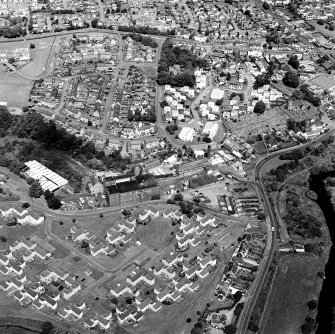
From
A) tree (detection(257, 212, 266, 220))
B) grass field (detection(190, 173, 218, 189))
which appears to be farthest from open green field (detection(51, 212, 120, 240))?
tree (detection(257, 212, 266, 220))

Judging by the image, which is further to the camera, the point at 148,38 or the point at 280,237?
the point at 148,38

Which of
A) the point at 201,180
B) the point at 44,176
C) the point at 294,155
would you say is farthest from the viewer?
the point at 294,155

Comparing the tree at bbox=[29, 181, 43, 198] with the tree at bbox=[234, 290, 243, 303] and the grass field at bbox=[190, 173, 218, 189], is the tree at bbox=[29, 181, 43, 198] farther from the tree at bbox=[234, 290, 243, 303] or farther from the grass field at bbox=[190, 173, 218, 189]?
the tree at bbox=[234, 290, 243, 303]

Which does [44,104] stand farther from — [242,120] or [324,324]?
[324,324]

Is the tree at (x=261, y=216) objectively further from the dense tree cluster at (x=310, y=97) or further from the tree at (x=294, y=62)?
the tree at (x=294, y=62)

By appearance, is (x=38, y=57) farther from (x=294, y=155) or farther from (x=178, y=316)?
(x=178, y=316)

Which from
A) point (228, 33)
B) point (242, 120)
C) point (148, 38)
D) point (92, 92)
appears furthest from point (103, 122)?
point (228, 33)

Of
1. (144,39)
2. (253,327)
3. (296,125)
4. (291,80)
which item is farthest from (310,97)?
(253,327)

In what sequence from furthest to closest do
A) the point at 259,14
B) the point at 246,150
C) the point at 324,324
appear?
the point at 259,14, the point at 246,150, the point at 324,324
